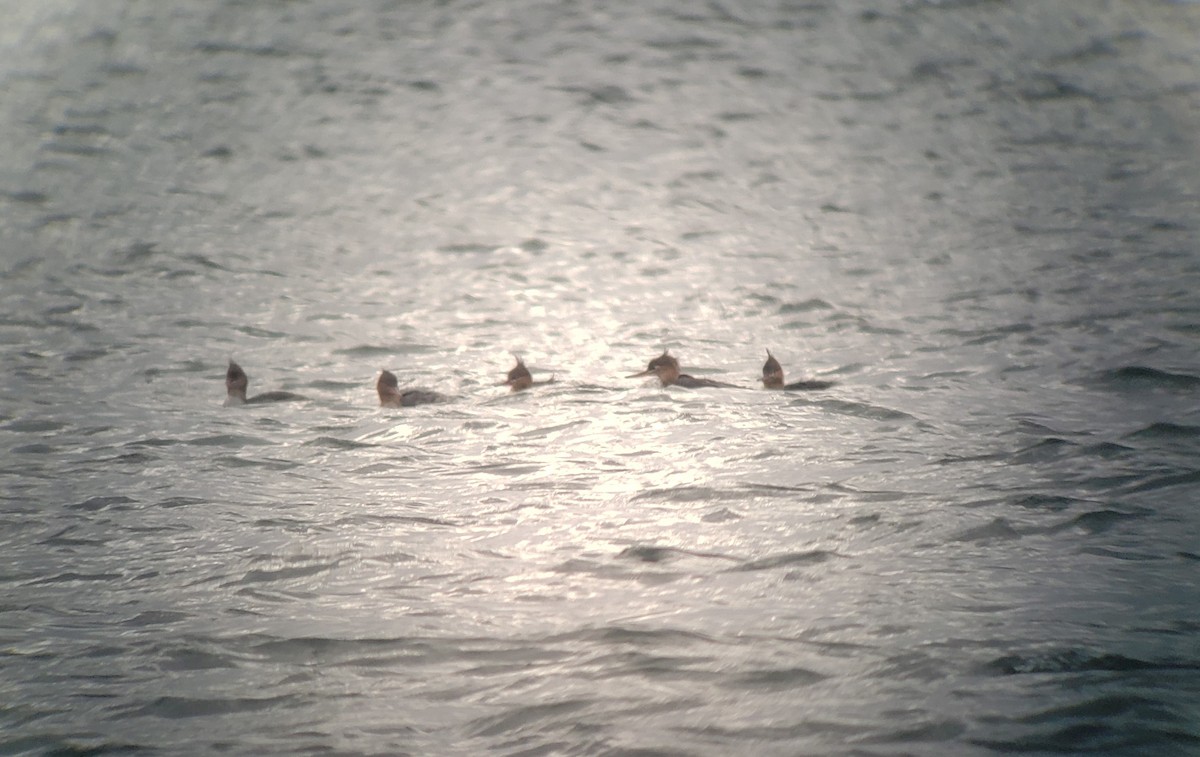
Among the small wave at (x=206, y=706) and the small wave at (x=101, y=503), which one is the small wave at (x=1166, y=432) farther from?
the small wave at (x=101, y=503)

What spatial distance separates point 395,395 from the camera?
5.93m

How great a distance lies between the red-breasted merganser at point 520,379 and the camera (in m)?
6.14

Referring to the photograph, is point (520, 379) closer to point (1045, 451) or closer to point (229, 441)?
point (229, 441)

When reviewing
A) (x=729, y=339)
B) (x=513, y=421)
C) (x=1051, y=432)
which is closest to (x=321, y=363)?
(x=513, y=421)

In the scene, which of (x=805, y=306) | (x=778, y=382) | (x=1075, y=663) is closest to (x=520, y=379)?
(x=778, y=382)

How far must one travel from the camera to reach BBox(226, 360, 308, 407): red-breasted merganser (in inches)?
234

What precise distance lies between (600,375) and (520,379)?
1.63ft

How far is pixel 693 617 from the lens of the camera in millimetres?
3146

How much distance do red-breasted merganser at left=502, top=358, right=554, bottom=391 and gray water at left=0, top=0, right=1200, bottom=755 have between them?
25cm

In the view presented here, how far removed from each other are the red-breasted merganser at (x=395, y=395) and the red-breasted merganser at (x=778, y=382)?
169 centimetres

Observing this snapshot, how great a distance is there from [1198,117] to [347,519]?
6164 mm

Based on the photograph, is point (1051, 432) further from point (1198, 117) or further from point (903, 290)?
point (1198, 117)

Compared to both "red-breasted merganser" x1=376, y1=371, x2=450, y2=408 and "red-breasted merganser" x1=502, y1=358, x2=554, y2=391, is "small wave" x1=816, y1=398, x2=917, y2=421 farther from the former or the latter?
"red-breasted merganser" x1=376, y1=371, x2=450, y2=408

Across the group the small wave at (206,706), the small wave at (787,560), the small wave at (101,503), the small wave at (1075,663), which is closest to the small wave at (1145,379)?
the small wave at (787,560)
